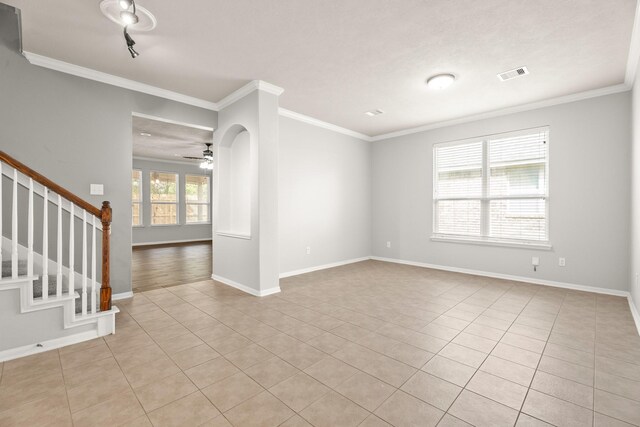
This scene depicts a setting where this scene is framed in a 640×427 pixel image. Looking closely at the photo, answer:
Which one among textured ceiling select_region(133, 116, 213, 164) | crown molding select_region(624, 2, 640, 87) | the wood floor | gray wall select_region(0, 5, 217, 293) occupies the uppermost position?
crown molding select_region(624, 2, 640, 87)

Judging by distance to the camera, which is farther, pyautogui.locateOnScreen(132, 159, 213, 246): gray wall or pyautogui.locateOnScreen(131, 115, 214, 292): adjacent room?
pyautogui.locateOnScreen(132, 159, 213, 246): gray wall

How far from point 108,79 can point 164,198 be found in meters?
6.53

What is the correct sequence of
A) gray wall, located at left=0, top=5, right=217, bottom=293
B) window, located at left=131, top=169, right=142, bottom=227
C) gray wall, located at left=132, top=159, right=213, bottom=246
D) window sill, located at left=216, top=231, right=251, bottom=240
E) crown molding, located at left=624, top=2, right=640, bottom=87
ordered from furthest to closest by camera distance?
gray wall, located at left=132, top=159, right=213, bottom=246 → window, located at left=131, top=169, right=142, bottom=227 → window sill, located at left=216, top=231, right=251, bottom=240 → gray wall, located at left=0, top=5, right=217, bottom=293 → crown molding, located at left=624, top=2, right=640, bottom=87

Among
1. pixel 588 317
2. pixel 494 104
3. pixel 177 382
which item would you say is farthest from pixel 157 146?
pixel 588 317

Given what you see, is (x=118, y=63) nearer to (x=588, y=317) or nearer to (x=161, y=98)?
(x=161, y=98)

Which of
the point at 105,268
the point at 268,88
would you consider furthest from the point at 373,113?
the point at 105,268

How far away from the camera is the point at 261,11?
255cm

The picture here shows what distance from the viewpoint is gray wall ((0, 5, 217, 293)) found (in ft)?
10.5

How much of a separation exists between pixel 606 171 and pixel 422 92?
9.21 ft

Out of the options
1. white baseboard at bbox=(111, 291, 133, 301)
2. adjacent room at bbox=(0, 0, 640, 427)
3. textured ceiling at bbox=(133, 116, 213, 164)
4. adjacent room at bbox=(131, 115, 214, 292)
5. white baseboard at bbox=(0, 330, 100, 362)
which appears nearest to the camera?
adjacent room at bbox=(0, 0, 640, 427)

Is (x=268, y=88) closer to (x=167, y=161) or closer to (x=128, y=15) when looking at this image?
(x=128, y=15)

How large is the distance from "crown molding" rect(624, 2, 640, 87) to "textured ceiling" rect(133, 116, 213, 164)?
6096mm

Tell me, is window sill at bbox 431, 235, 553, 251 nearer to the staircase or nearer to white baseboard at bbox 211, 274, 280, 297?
white baseboard at bbox 211, 274, 280, 297

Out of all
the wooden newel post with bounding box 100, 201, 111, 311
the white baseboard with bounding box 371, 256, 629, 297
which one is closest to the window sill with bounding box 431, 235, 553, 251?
the white baseboard with bounding box 371, 256, 629, 297
